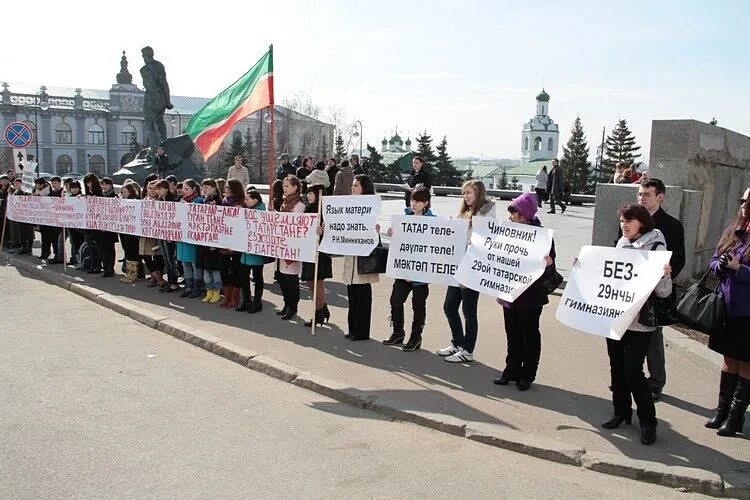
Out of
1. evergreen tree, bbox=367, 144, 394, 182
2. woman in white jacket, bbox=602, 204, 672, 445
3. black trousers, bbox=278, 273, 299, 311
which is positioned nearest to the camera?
woman in white jacket, bbox=602, 204, 672, 445

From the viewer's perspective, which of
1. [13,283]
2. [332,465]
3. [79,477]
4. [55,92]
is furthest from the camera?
[55,92]

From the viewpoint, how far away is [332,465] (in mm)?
4883

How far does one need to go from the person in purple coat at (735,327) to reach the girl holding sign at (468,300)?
242cm

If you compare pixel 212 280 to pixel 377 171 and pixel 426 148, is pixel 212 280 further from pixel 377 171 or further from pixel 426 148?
pixel 426 148

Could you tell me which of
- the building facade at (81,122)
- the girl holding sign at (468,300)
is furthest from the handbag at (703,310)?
the building facade at (81,122)

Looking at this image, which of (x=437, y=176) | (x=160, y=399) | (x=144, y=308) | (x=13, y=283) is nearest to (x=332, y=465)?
(x=160, y=399)

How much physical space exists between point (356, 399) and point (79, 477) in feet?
8.14

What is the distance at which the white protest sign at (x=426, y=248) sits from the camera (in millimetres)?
7391

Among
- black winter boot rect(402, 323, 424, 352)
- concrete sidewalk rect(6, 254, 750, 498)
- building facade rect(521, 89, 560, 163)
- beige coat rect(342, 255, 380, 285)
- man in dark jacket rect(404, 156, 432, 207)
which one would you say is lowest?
concrete sidewalk rect(6, 254, 750, 498)

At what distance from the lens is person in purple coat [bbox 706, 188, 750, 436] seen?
5.25 m

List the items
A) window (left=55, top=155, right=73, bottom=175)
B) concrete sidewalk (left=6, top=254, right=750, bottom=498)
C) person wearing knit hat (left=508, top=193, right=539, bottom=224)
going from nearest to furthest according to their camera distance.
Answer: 1. concrete sidewalk (left=6, top=254, right=750, bottom=498)
2. person wearing knit hat (left=508, top=193, right=539, bottom=224)
3. window (left=55, top=155, right=73, bottom=175)

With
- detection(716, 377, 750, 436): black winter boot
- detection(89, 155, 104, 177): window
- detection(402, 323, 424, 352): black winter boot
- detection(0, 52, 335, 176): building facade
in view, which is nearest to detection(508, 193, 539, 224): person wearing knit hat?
detection(402, 323, 424, 352): black winter boot

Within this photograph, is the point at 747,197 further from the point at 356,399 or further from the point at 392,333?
the point at 392,333

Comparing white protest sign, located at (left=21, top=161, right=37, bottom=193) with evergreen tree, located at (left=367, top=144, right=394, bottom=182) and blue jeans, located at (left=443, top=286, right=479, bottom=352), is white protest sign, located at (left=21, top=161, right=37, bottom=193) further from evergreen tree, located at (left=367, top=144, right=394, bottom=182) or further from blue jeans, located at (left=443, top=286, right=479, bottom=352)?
evergreen tree, located at (left=367, top=144, right=394, bottom=182)
